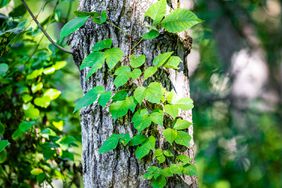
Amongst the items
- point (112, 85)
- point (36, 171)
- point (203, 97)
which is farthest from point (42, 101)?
point (203, 97)

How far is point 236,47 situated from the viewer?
7.35 m

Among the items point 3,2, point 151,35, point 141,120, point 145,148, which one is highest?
point 3,2

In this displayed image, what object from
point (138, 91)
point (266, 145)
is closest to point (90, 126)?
point (138, 91)

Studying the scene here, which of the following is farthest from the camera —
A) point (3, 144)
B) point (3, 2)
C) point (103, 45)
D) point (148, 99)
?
point (3, 2)

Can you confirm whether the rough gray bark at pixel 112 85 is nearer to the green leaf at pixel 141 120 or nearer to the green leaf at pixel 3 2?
the green leaf at pixel 141 120

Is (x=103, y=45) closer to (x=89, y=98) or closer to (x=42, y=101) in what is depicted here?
(x=89, y=98)

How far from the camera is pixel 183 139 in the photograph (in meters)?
2.01

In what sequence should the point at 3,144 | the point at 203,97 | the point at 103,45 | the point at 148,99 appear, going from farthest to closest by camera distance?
1. the point at 203,97
2. the point at 3,144
3. the point at 103,45
4. the point at 148,99

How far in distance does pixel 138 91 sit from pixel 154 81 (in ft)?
0.47

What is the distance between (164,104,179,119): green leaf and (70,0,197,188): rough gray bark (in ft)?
0.44

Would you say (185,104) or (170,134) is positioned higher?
(185,104)

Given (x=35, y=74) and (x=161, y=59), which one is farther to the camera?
(x=35, y=74)

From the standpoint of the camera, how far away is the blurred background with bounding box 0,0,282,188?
2877mm

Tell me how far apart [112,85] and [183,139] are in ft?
1.22
